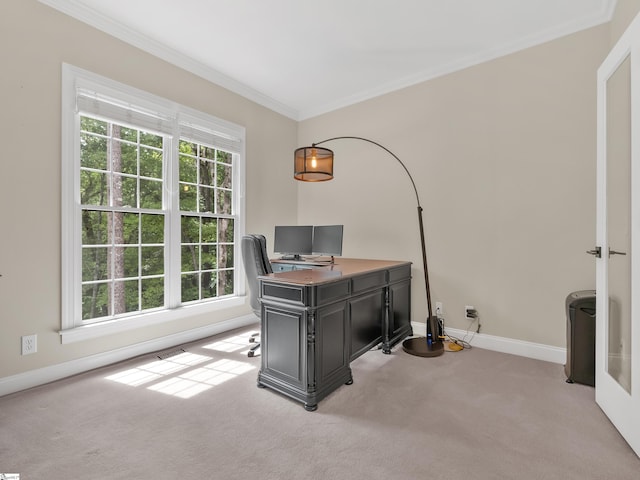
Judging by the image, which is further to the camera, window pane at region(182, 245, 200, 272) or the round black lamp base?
window pane at region(182, 245, 200, 272)

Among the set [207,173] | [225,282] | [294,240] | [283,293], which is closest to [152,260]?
[225,282]

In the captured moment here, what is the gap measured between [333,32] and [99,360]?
363 cm

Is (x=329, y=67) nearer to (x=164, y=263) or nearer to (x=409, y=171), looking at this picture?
(x=409, y=171)

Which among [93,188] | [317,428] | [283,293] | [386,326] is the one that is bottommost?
[317,428]

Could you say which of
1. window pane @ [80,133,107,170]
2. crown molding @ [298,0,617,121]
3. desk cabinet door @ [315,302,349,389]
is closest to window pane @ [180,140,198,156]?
window pane @ [80,133,107,170]

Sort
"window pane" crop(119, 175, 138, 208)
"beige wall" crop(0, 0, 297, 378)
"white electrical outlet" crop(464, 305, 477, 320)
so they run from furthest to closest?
1. "white electrical outlet" crop(464, 305, 477, 320)
2. "window pane" crop(119, 175, 138, 208)
3. "beige wall" crop(0, 0, 297, 378)

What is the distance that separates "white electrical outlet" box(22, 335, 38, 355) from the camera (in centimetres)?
228

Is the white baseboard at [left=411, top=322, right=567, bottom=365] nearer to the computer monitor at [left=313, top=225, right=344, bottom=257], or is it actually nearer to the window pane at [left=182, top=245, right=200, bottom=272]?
the computer monitor at [left=313, top=225, right=344, bottom=257]

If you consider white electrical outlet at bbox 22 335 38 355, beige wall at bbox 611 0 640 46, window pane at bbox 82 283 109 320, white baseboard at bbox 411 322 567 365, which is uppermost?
beige wall at bbox 611 0 640 46

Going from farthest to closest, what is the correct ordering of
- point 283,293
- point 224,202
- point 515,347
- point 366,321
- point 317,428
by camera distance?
point 224,202 → point 515,347 → point 366,321 → point 283,293 → point 317,428

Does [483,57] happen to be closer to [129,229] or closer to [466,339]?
[466,339]

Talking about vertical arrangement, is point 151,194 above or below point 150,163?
below

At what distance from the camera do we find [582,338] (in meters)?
2.30

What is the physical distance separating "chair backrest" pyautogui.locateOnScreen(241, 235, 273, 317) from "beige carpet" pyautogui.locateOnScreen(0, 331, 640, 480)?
2.33ft
